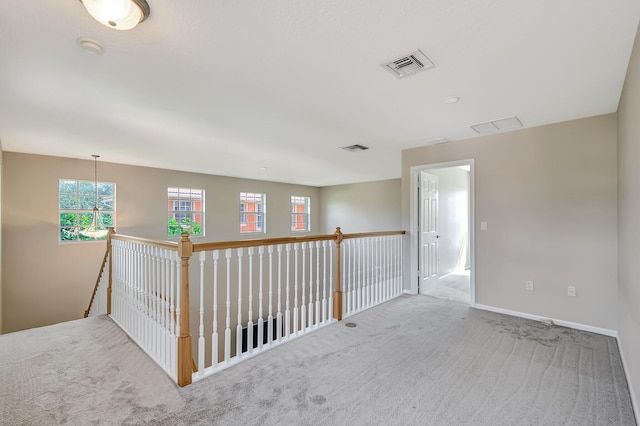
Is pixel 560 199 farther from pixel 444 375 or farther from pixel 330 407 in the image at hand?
pixel 330 407

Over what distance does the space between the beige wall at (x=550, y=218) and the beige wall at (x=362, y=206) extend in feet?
13.6

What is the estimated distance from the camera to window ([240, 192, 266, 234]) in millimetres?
8016

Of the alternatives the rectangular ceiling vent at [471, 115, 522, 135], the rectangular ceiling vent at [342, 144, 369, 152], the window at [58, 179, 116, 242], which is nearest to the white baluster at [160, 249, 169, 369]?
the rectangular ceiling vent at [342, 144, 369, 152]

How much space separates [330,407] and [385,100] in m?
2.55

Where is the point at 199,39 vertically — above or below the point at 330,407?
above

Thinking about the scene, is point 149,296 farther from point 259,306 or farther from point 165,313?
point 259,306

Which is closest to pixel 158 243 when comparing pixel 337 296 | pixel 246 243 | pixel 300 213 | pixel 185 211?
pixel 246 243

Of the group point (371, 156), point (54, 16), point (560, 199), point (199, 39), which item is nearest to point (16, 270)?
point (54, 16)

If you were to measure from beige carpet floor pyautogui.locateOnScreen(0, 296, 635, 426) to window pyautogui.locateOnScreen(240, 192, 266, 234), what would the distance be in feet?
16.4

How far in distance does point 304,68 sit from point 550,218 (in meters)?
3.24

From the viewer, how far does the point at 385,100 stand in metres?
2.82

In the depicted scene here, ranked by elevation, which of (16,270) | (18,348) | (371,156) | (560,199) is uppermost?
(371,156)

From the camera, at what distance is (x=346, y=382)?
217 centimetres

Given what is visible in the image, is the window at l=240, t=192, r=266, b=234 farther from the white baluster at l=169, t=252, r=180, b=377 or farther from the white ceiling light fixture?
the white baluster at l=169, t=252, r=180, b=377
